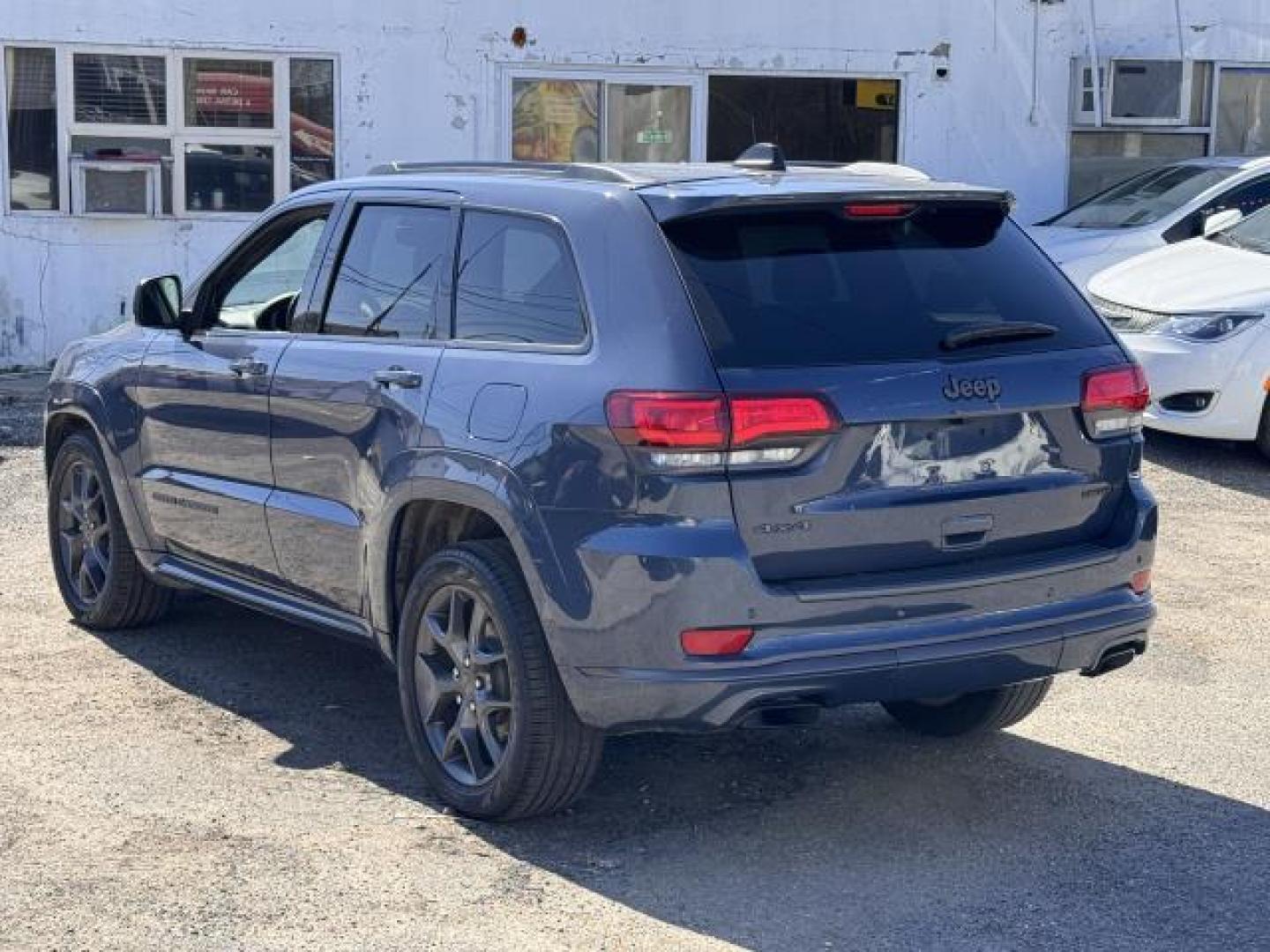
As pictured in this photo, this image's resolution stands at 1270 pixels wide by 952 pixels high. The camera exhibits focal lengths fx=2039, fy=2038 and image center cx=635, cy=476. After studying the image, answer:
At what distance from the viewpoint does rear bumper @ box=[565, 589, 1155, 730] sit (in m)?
4.99

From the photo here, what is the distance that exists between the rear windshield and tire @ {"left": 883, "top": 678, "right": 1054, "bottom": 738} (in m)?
1.17

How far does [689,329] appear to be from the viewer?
5074 mm

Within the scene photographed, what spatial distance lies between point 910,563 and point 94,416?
3499mm

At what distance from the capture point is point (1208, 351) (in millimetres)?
11047

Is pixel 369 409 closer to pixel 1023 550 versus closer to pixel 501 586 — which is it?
pixel 501 586

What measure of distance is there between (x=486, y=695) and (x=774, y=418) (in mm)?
1181

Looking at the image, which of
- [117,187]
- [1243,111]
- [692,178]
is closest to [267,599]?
[692,178]

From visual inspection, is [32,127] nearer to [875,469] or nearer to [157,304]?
[157,304]

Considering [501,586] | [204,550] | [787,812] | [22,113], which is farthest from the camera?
[22,113]

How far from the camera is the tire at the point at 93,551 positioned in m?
7.50

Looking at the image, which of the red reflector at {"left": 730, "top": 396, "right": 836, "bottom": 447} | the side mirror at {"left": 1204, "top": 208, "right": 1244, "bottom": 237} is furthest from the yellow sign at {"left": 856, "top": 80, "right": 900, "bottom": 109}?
the red reflector at {"left": 730, "top": 396, "right": 836, "bottom": 447}

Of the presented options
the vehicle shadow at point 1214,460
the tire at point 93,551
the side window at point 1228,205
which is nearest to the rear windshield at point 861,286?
the tire at point 93,551

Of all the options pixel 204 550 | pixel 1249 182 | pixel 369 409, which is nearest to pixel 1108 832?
pixel 369 409

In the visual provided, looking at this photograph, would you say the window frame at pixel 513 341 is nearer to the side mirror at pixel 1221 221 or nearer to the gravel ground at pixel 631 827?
the gravel ground at pixel 631 827
